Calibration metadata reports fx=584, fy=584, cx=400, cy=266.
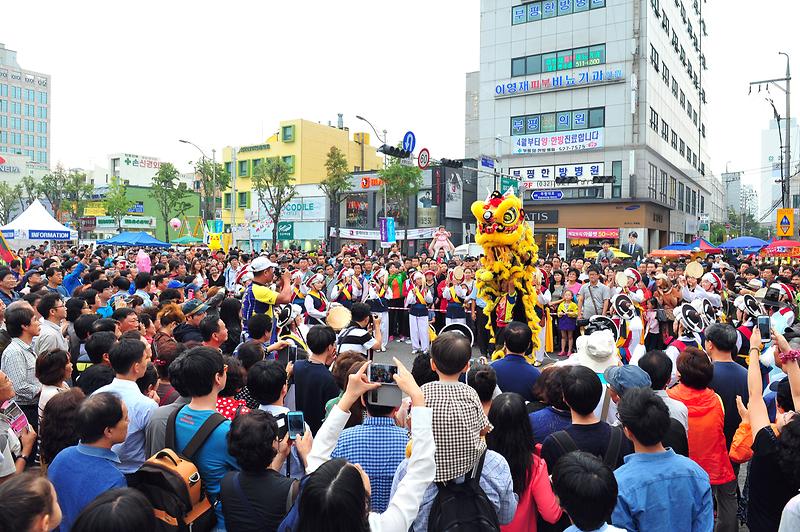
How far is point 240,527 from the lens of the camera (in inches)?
103

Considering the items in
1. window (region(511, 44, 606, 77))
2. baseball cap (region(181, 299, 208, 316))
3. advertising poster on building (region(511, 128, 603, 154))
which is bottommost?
baseball cap (region(181, 299, 208, 316))

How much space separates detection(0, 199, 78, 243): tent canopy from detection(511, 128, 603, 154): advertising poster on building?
83.6 ft

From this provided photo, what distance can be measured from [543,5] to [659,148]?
11397 millimetres

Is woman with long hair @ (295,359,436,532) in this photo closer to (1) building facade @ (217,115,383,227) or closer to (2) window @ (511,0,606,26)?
(2) window @ (511,0,606,26)

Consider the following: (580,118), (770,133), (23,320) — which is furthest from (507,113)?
(770,133)

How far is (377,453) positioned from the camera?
109 inches

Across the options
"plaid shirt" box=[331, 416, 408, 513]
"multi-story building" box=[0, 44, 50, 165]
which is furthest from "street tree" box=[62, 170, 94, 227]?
"plaid shirt" box=[331, 416, 408, 513]

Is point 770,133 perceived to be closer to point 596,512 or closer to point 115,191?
point 115,191

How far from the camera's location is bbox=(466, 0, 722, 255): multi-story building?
33531 millimetres

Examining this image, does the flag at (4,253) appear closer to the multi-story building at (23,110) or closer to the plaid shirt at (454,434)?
the plaid shirt at (454,434)

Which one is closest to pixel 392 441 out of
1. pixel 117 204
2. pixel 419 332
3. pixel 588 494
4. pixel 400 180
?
pixel 588 494

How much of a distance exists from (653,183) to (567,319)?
2747cm

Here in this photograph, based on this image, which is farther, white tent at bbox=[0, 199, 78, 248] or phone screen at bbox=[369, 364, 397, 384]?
white tent at bbox=[0, 199, 78, 248]

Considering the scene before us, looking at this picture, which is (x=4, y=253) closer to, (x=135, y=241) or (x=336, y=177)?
(x=135, y=241)
